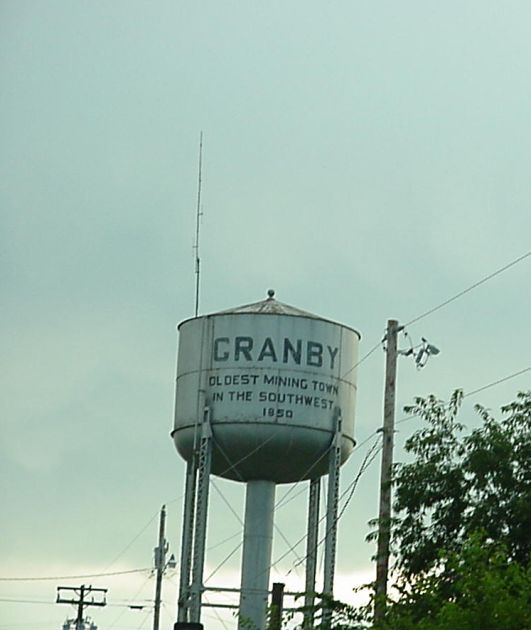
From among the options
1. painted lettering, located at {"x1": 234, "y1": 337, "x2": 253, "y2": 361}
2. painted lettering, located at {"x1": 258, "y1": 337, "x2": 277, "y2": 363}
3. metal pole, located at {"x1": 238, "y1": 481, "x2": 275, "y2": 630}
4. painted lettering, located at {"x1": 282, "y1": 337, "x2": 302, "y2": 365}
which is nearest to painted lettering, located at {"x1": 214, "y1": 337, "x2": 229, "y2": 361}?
painted lettering, located at {"x1": 234, "y1": 337, "x2": 253, "y2": 361}

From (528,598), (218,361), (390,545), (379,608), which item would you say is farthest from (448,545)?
(218,361)

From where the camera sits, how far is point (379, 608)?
27562mm

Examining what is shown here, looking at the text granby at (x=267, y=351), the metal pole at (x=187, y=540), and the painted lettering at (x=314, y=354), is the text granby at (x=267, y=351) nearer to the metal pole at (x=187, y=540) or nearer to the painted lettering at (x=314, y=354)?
the painted lettering at (x=314, y=354)

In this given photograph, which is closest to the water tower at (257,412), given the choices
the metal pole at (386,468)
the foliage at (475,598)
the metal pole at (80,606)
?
the metal pole at (386,468)

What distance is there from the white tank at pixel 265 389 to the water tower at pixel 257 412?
19 millimetres

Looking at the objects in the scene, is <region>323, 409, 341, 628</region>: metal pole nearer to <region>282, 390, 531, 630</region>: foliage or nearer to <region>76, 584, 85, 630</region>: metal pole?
<region>282, 390, 531, 630</region>: foliage

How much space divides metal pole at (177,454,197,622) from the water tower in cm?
2

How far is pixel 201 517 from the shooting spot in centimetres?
3778

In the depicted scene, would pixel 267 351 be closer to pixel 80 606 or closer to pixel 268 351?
pixel 268 351

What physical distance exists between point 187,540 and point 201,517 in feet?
2.74

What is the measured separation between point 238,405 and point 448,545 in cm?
825

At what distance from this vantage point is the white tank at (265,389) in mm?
37469

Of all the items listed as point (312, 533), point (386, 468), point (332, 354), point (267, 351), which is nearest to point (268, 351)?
point (267, 351)

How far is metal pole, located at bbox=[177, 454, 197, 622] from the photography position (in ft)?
125
